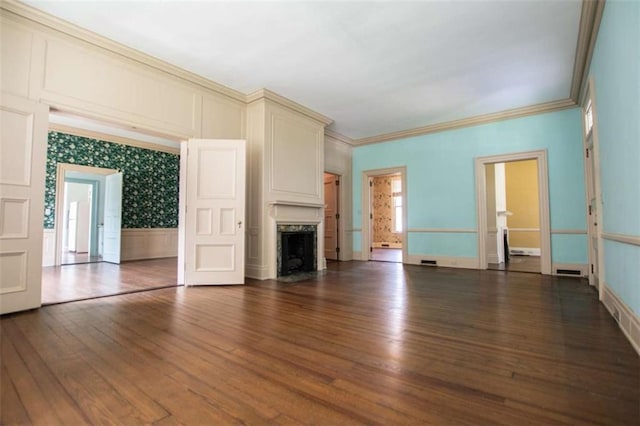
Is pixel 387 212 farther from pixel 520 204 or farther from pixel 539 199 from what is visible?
pixel 539 199

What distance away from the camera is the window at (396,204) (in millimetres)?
12477

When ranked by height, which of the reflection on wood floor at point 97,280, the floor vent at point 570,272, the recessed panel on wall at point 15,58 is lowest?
the reflection on wood floor at point 97,280

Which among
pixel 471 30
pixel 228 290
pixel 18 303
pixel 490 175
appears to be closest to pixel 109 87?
pixel 18 303

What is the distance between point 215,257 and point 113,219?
4.35 m

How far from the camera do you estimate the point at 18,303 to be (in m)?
2.84

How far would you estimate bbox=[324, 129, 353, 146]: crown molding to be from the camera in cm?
675

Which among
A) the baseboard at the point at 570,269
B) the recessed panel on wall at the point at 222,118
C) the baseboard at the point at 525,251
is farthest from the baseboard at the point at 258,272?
the baseboard at the point at 525,251

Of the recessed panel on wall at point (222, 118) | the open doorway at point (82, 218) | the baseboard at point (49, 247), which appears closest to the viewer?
the recessed panel on wall at point (222, 118)

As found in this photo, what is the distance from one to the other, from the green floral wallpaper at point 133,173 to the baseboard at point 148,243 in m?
0.16

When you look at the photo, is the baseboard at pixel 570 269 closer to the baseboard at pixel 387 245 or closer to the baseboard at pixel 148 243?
the baseboard at pixel 387 245

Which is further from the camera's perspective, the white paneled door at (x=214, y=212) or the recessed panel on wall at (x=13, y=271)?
the white paneled door at (x=214, y=212)

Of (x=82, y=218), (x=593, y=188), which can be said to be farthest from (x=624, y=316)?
(x=82, y=218)

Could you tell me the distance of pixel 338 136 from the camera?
7.00 metres

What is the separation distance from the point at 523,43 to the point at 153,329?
474 centimetres
